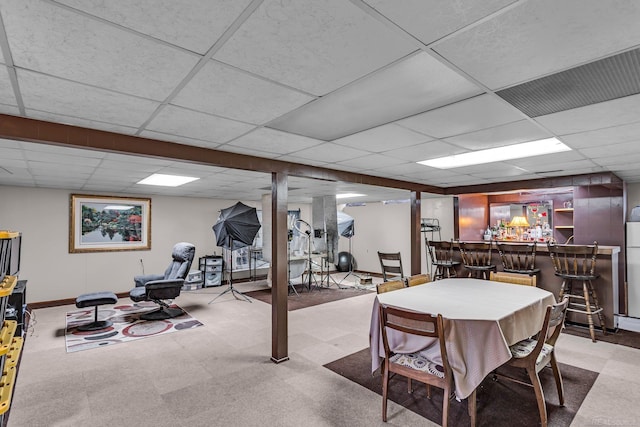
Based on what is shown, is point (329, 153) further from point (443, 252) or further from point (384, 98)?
point (443, 252)

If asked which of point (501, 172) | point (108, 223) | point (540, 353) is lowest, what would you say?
point (540, 353)

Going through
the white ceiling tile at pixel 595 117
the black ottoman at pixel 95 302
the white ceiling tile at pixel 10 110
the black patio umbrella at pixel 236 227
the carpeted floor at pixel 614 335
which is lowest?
the carpeted floor at pixel 614 335

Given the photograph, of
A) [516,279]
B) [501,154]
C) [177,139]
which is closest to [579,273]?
[516,279]

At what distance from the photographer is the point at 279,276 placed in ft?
12.4

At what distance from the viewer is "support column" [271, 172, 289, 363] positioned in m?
3.74

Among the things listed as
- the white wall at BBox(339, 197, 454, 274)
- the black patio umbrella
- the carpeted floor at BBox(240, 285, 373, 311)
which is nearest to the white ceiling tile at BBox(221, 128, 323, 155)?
the black patio umbrella

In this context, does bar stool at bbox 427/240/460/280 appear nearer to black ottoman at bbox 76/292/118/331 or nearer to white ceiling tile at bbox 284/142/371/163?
white ceiling tile at bbox 284/142/371/163

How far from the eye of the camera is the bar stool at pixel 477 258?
220 inches

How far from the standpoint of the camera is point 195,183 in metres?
5.82

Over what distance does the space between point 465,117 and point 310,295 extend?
Result: 18.4 feet

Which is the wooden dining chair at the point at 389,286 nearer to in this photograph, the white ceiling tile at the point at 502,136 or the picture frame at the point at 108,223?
the white ceiling tile at the point at 502,136

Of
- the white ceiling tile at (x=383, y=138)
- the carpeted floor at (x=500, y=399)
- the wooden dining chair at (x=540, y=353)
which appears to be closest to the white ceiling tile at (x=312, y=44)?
the white ceiling tile at (x=383, y=138)

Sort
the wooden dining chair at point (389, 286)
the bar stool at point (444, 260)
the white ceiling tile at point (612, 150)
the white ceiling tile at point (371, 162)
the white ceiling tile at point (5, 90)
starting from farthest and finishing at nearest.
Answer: the bar stool at point (444, 260), the white ceiling tile at point (371, 162), the wooden dining chair at point (389, 286), the white ceiling tile at point (612, 150), the white ceiling tile at point (5, 90)

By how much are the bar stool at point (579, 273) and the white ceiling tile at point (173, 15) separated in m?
5.12
